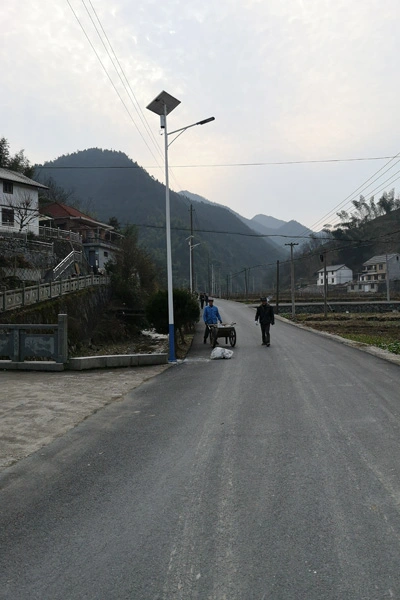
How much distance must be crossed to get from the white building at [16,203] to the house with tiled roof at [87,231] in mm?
A: 5193

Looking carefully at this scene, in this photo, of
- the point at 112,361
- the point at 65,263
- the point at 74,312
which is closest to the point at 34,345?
the point at 112,361

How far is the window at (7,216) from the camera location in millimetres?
38469

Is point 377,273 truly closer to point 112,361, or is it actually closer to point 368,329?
point 368,329

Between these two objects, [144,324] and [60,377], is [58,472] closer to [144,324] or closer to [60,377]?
[60,377]

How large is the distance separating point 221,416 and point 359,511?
3.48 meters

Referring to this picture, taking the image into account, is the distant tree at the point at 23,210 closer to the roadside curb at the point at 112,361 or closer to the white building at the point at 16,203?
the white building at the point at 16,203

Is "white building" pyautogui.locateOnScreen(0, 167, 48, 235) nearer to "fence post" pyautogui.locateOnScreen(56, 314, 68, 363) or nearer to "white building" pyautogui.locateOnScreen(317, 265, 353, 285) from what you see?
"fence post" pyautogui.locateOnScreen(56, 314, 68, 363)

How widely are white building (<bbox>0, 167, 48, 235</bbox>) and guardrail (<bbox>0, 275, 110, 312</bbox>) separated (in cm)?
1075

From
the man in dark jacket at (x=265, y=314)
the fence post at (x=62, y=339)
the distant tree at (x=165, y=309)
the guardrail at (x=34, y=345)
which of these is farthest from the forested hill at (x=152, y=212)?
the fence post at (x=62, y=339)

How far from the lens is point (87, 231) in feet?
181

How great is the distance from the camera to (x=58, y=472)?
5051 millimetres

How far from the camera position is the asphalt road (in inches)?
115

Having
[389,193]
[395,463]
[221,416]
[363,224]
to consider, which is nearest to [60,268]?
[221,416]

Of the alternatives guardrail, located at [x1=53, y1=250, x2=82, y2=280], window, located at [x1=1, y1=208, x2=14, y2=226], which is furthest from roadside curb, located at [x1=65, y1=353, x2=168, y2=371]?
window, located at [x1=1, y1=208, x2=14, y2=226]
